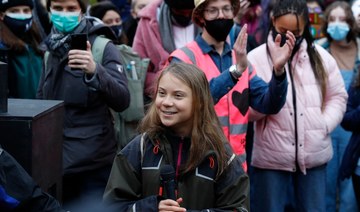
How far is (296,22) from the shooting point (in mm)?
5336

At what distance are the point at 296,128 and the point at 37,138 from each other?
215 cm

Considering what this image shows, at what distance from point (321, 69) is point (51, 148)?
230 cm

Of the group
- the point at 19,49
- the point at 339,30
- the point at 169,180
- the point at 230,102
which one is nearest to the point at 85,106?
the point at 230,102

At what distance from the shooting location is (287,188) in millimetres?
5512

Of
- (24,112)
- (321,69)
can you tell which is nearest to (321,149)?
(321,69)

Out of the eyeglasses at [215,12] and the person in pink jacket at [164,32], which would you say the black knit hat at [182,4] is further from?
the eyeglasses at [215,12]

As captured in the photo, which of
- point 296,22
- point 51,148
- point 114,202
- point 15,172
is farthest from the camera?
point 296,22

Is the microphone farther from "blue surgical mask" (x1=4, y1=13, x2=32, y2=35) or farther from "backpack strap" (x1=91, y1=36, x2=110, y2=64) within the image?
"blue surgical mask" (x1=4, y1=13, x2=32, y2=35)

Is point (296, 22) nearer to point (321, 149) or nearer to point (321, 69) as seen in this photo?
point (321, 69)

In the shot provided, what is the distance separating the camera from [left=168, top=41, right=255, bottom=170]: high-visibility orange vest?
190 inches

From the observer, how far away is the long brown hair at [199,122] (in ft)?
12.2

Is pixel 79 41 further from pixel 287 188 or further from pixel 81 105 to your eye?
pixel 287 188

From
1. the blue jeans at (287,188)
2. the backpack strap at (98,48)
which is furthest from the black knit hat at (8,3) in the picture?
the blue jeans at (287,188)

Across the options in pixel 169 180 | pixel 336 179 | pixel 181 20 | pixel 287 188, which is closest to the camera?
Answer: pixel 169 180
